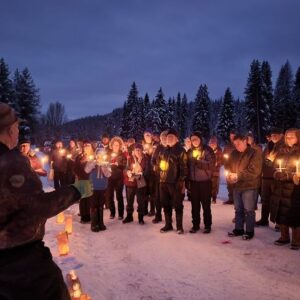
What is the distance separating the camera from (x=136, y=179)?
10648mm

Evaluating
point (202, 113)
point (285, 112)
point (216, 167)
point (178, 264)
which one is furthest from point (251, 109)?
point (178, 264)

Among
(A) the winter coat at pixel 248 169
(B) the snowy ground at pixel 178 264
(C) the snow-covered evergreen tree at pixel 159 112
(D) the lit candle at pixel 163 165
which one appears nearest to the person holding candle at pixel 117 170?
(B) the snowy ground at pixel 178 264

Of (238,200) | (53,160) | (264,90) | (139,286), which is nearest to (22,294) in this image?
(139,286)

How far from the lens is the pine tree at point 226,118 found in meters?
62.4

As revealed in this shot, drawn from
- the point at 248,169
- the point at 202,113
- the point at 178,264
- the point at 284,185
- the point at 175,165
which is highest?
the point at 202,113

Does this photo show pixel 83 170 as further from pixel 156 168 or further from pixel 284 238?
pixel 284 238

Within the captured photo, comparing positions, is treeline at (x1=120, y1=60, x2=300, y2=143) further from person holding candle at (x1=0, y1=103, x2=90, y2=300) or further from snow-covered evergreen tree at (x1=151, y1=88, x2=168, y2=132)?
person holding candle at (x1=0, y1=103, x2=90, y2=300)

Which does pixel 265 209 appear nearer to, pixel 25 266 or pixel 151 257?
pixel 151 257

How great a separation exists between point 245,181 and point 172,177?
1.73 metres

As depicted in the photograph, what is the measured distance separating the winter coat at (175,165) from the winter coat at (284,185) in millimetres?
Answer: 2207

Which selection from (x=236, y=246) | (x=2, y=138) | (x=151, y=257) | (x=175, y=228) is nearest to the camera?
(x=2, y=138)

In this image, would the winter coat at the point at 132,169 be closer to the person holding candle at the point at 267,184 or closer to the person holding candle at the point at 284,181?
the person holding candle at the point at 267,184

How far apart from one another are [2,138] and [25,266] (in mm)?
946

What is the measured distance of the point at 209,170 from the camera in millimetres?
9414
